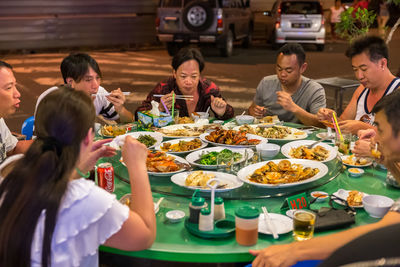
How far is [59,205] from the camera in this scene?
1499 mm

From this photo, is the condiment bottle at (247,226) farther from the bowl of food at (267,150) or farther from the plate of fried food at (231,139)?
the plate of fried food at (231,139)

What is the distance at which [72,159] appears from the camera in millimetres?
1585

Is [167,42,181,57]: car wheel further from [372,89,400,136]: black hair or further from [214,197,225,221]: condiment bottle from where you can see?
[372,89,400,136]: black hair

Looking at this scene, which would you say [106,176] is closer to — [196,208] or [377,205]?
[196,208]

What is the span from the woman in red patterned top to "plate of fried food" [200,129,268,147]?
28.6 inches

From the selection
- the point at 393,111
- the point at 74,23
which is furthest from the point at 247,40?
the point at 393,111

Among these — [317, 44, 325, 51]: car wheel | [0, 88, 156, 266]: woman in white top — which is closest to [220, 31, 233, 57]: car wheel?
[317, 44, 325, 51]: car wheel

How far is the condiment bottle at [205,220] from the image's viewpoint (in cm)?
188

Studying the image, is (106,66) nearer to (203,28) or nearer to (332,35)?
(203,28)

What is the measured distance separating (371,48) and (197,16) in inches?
336

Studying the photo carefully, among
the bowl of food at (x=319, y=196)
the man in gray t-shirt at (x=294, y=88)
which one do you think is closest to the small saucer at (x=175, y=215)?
the bowl of food at (x=319, y=196)

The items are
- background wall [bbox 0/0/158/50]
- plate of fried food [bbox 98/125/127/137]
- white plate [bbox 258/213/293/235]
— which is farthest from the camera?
background wall [bbox 0/0/158/50]

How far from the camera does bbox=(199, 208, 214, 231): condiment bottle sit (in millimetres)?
1884

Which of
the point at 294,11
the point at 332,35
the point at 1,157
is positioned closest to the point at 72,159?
the point at 1,157
